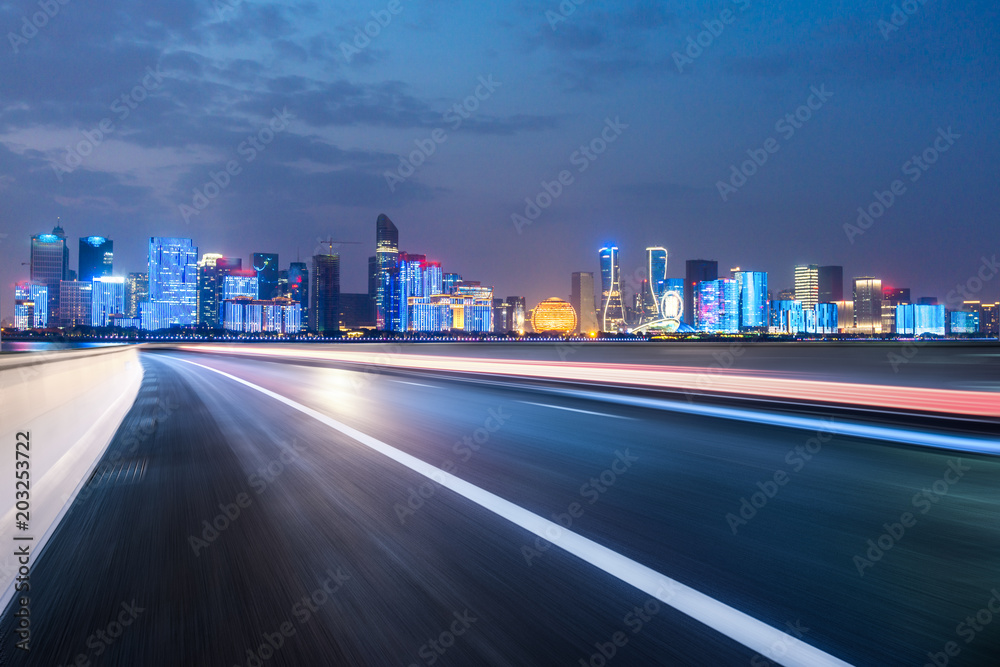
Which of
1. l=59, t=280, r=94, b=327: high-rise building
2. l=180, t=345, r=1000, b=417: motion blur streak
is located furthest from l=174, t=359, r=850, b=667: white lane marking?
l=59, t=280, r=94, b=327: high-rise building

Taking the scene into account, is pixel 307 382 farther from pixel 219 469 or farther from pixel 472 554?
pixel 472 554

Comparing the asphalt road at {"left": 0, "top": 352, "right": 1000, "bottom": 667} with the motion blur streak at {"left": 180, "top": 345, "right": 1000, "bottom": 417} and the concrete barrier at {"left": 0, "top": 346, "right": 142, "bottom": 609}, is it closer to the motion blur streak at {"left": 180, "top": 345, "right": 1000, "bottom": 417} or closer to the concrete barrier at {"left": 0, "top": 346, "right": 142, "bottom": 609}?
the concrete barrier at {"left": 0, "top": 346, "right": 142, "bottom": 609}

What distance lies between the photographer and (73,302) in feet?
576

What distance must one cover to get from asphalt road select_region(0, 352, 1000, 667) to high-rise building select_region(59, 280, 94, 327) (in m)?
202

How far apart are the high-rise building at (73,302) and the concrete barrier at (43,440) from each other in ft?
652

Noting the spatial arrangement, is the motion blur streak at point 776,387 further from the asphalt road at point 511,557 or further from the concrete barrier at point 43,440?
the concrete barrier at point 43,440

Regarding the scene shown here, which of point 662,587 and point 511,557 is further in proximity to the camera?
point 511,557

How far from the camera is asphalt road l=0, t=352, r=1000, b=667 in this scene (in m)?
3.01

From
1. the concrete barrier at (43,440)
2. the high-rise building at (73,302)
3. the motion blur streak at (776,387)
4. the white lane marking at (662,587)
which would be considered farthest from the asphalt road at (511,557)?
the high-rise building at (73,302)

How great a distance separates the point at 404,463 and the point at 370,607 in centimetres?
401

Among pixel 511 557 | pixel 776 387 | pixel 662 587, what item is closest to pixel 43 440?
pixel 511 557

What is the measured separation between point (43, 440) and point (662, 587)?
5777 mm

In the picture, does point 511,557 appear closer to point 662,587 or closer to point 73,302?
point 662,587

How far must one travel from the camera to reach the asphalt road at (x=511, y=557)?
3.01 m
